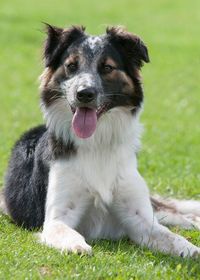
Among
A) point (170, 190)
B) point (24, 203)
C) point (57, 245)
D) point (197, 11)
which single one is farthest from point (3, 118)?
point (197, 11)

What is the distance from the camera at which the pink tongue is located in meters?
7.26

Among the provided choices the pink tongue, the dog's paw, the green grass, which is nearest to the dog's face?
the pink tongue

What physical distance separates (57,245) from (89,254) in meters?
0.40

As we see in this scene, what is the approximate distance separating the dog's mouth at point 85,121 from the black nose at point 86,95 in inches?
6.5

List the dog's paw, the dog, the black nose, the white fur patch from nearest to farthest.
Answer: the dog's paw → the black nose → the dog → the white fur patch

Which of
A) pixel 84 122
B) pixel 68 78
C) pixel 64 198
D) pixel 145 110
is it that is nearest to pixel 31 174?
pixel 64 198

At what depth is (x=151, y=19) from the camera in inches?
1249

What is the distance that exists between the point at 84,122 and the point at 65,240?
115cm

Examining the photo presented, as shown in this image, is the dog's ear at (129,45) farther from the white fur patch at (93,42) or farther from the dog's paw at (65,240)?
the dog's paw at (65,240)

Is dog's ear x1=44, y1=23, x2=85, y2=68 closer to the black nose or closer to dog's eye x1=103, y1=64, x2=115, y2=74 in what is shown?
dog's eye x1=103, y1=64, x2=115, y2=74

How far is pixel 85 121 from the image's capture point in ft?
23.9

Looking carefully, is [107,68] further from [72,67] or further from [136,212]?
[136,212]

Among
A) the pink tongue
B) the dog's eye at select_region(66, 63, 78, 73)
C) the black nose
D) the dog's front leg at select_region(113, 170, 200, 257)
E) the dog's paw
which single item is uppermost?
the dog's eye at select_region(66, 63, 78, 73)

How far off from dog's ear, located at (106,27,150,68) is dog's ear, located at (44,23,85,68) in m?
0.32
